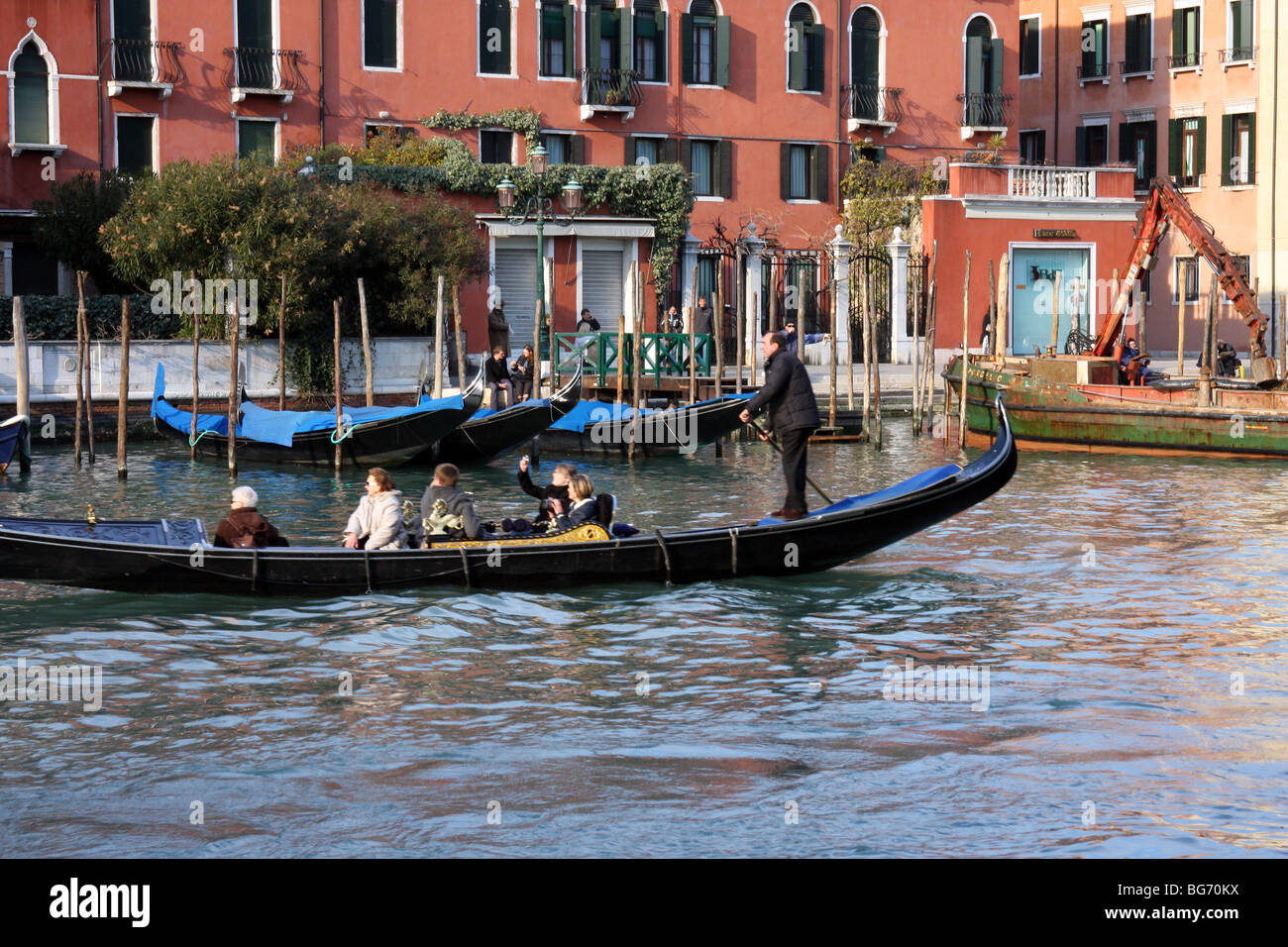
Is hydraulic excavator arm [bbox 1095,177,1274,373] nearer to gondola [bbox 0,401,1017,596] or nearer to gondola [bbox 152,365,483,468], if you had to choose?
gondola [bbox 152,365,483,468]

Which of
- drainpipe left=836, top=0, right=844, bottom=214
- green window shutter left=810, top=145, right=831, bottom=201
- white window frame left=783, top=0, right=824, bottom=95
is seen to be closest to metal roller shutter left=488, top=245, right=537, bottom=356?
green window shutter left=810, top=145, right=831, bottom=201

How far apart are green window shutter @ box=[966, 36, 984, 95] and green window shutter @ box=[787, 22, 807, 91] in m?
3.43

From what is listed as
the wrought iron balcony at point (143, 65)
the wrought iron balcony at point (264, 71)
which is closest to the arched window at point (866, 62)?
the wrought iron balcony at point (264, 71)

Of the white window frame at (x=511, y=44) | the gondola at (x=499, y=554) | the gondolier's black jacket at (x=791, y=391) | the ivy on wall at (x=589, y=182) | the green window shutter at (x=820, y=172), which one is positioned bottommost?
the gondola at (x=499, y=554)

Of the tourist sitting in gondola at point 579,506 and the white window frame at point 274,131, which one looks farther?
the white window frame at point 274,131

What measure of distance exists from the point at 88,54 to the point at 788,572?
17.3 m

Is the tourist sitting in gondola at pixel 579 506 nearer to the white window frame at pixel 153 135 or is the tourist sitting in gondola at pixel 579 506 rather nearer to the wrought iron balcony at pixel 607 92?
the white window frame at pixel 153 135

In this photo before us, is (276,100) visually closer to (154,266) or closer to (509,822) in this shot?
(154,266)

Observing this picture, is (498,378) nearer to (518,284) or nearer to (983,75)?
(518,284)

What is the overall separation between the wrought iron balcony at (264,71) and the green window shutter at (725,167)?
7211mm

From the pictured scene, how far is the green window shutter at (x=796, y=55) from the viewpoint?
93.1 ft

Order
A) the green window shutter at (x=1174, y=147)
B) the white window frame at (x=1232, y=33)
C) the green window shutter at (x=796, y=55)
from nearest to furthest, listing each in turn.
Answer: the green window shutter at (x=796, y=55)
the white window frame at (x=1232, y=33)
the green window shutter at (x=1174, y=147)

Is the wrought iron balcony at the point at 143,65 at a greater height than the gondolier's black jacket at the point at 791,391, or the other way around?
the wrought iron balcony at the point at 143,65
